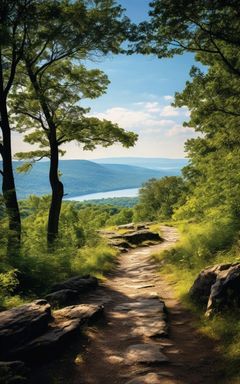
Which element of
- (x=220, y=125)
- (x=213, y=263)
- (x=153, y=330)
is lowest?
(x=153, y=330)

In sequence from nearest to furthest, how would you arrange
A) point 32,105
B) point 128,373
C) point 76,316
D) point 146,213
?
point 128,373, point 76,316, point 32,105, point 146,213

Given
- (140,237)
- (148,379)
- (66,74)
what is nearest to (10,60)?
(66,74)

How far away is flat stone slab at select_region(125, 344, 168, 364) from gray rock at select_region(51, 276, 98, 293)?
165 inches

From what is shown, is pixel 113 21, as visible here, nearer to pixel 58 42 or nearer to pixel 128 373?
pixel 58 42

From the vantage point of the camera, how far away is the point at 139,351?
713cm

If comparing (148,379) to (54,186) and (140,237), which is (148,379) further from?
(140,237)

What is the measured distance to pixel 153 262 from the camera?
60.7 ft

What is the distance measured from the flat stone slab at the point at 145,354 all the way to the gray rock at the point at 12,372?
188cm

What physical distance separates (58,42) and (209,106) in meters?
7.59

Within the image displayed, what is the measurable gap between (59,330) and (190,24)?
416 inches

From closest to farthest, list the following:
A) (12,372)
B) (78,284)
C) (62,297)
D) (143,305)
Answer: (12,372)
(62,297)
(143,305)
(78,284)

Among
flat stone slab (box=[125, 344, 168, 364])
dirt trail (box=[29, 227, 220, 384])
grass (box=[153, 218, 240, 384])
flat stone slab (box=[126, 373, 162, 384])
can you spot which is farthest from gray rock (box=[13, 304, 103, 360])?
grass (box=[153, 218, 240, 384])

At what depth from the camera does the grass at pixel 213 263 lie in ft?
21.4

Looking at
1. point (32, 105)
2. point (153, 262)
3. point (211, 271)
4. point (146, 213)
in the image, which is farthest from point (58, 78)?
point (146, 213)
